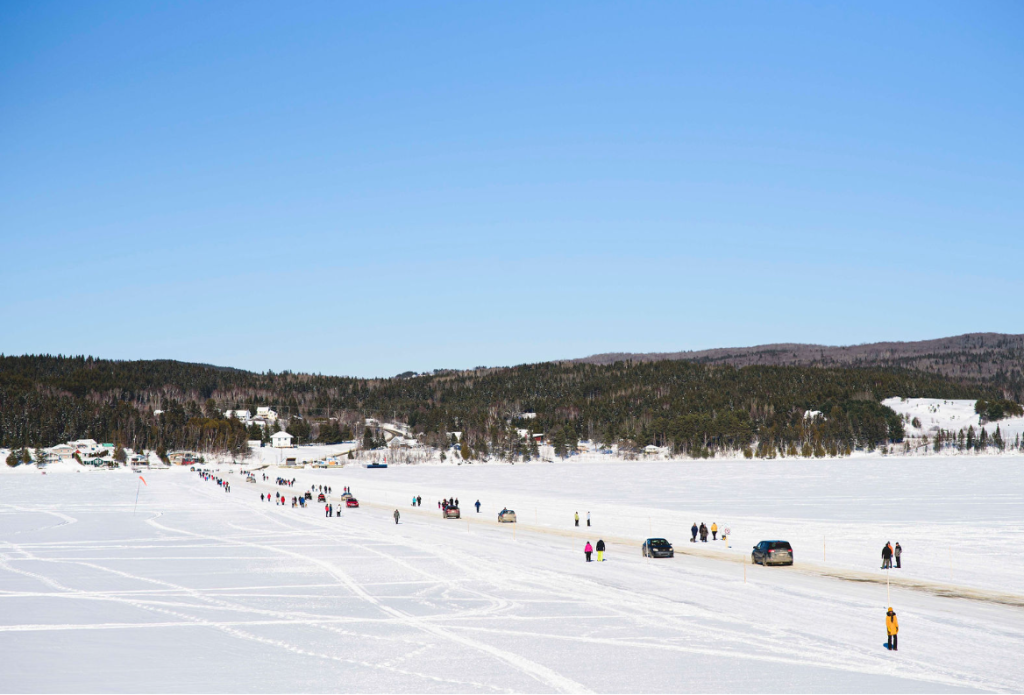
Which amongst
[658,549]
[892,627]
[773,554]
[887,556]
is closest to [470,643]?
[892,627]

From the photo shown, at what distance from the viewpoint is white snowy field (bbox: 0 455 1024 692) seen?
1881cm

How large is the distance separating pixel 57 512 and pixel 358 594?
165 ft

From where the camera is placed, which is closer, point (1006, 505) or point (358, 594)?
point (358, 594)

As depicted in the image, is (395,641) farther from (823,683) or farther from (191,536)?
(191,536)

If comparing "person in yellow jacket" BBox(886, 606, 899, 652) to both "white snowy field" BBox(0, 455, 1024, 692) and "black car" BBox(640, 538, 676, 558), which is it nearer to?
"white snowy field" BBox(0, 455, 1024, 692)

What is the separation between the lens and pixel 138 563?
37406 mm

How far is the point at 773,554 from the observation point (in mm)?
37125

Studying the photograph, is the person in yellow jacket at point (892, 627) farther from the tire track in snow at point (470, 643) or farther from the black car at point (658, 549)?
the black car at point (658, 549)

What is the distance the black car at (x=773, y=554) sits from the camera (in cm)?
3697

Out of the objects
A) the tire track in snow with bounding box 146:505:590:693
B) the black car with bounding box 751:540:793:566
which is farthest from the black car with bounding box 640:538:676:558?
the tire track in snow with bounding box 146:505:590:693

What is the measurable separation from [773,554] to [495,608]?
15472 mm

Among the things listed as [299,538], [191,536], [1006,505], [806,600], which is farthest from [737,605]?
[1006,505]

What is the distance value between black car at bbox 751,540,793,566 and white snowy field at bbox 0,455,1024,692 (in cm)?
52

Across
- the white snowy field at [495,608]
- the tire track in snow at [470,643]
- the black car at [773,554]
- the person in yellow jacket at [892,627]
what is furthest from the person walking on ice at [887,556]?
the tire track in snow at [470,643]
